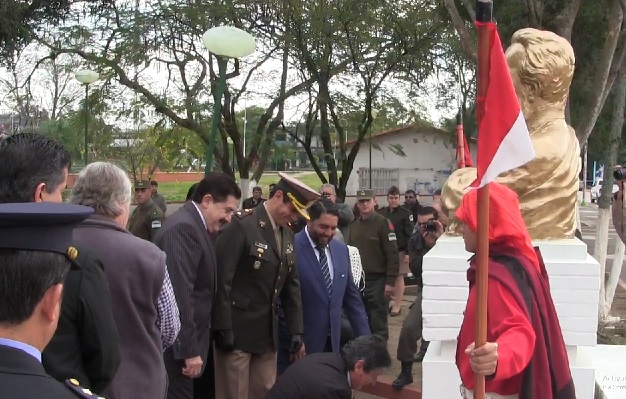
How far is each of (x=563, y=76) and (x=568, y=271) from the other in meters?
1.27

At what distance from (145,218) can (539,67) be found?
489 cm

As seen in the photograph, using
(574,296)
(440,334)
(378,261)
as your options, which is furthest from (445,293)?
(378,261)

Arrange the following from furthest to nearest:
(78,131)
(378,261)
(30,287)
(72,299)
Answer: (78,131) < (378,261) < (72,299) < (30,287)

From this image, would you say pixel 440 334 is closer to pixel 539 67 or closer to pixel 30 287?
pixel 539 67

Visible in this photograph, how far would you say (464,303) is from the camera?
4.40 m

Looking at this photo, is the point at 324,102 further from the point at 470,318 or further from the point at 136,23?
the point at 470,318

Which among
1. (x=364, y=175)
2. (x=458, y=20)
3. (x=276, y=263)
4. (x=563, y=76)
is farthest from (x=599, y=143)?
(x=364, y=175)

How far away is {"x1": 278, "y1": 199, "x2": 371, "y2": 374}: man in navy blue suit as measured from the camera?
496cm

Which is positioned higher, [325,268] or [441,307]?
[325,268]

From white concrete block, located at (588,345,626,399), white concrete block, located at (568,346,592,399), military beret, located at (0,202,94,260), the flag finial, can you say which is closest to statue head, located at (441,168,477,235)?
white concrete block, located at (568,346,592,399)

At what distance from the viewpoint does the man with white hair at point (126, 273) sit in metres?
2.81

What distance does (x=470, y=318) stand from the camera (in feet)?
9.71

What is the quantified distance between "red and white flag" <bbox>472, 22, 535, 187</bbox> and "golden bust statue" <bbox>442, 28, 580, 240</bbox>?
1.87 m

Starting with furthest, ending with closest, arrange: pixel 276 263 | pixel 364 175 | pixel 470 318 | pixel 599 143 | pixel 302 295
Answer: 1. pixel 364 175
2. pixel 599 143
3. pixel 302 295
4. pixel 276 263
5. pixel 470 318
